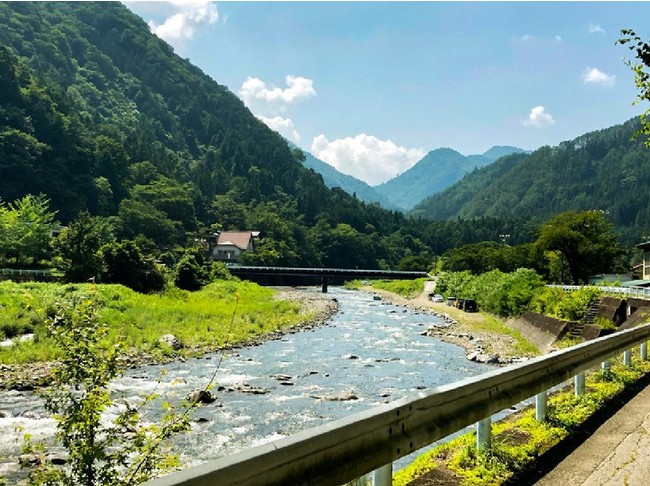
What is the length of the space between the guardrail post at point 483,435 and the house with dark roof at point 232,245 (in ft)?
391

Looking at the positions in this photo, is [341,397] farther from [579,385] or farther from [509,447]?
[509,447]

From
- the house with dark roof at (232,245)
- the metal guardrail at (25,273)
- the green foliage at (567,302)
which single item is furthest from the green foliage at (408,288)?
the metal guardrail at (25,273)

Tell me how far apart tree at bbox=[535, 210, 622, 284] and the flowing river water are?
28.3 meters

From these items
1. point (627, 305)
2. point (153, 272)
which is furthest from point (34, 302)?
point (153, 272)

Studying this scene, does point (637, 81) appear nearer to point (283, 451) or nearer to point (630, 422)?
point (630, 422)

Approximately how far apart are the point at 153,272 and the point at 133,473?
2113 inches

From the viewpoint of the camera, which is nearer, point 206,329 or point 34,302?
→ point 34,302

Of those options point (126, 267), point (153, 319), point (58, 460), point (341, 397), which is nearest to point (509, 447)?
point (58, 460)

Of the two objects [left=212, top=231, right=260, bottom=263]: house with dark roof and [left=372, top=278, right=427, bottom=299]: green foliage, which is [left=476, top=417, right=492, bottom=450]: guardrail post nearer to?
[left=372, top=278, right=427, bottom=299]: green foliage

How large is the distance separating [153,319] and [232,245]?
89855 mm

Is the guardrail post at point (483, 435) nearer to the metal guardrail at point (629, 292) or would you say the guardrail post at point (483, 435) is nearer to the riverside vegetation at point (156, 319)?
the riverside vegetation at point (156, 319)

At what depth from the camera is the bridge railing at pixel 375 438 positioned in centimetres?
302

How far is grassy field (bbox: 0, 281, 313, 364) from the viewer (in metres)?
28.5

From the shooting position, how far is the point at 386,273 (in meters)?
104
